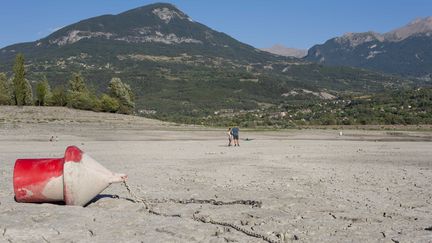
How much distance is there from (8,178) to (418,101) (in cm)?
8828

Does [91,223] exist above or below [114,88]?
below

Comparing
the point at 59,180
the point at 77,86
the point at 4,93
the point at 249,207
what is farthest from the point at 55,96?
the point at 249,207

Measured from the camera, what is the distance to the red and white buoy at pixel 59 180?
1095cm

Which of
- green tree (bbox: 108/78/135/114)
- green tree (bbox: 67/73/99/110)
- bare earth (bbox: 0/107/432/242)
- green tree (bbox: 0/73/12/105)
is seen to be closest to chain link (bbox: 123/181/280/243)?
bare earth (bbox: 0/107/432/242)

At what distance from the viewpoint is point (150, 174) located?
17484 mm

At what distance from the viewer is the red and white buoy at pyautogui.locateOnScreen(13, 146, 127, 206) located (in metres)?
11.0

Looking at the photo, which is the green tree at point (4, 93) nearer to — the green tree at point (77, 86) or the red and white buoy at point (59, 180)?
the green tree at point (77, 86)

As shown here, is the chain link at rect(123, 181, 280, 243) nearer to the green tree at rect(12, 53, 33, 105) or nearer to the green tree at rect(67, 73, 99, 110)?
the green tree at rect(67, 73, 99, 110)

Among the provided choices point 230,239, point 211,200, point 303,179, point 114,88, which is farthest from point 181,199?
point 114,88

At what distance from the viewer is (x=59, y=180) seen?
11.0 m

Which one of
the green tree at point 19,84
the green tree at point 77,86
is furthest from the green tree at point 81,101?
the green tree at point 19,84

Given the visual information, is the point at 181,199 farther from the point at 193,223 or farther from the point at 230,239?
the point at 230,239

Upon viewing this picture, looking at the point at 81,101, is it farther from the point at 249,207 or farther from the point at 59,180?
the point at 249,207

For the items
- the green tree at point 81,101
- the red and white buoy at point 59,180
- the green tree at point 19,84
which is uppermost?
the green tree at point 19,84
